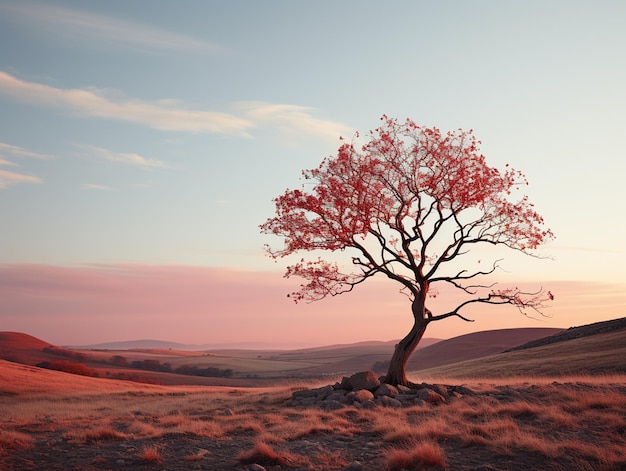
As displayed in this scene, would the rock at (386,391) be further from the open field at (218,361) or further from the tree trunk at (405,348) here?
the open field at (218,361)

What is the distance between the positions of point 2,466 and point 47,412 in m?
13.8

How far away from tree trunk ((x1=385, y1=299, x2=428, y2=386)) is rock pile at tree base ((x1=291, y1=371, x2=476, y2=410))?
62cm

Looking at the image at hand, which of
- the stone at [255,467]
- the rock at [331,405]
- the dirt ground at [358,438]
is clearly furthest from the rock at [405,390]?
the stone at [255,467]

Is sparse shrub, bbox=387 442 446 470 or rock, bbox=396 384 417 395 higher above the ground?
rock, bbox=396 384 417 395

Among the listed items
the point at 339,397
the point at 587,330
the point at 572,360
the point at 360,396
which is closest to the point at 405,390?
the point at 360,396

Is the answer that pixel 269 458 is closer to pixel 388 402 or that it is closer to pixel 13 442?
pixel 13 442

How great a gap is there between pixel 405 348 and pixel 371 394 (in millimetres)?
3376

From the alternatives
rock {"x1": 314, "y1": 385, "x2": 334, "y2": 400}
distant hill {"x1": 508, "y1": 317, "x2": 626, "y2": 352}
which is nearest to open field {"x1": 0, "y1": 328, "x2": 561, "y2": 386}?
distant hill {"x1": 508, "y1": 317, "x2": 626, "y2": 352}

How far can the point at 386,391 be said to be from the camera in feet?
75.0

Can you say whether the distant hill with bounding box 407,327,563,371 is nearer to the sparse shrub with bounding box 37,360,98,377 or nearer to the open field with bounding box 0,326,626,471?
the sparse shrub with bounding box 37,360,98,377

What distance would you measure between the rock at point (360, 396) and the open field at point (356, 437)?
1102mm

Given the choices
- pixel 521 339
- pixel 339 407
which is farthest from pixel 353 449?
pixel 521 339

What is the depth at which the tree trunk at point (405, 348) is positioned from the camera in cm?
2497

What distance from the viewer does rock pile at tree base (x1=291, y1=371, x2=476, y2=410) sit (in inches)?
854
